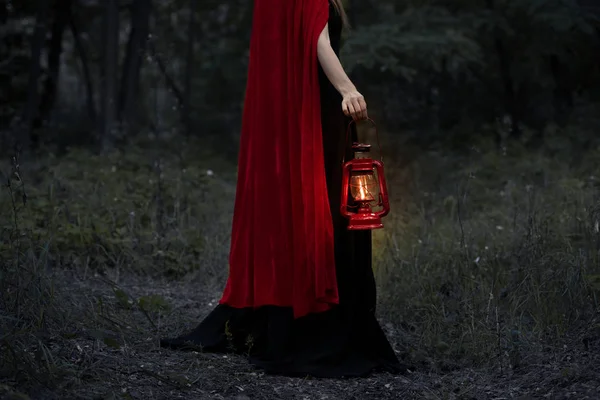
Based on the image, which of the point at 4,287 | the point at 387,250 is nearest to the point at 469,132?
the point at 387,250

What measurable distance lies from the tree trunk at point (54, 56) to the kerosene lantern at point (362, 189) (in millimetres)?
9547

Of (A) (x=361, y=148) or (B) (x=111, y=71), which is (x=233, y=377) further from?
(B) (x=111, y=71)

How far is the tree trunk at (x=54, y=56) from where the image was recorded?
12328mm

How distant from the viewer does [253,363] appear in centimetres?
389

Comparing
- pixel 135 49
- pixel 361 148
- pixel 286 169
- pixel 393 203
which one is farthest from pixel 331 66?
pixel 135 49

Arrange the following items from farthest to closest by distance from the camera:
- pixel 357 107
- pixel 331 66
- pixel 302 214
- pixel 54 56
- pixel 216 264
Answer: pixel 54 56
pixel 216 264
pixel 302 214
pixel 331 66
pixel 357 107

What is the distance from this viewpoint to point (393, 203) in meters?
7.53

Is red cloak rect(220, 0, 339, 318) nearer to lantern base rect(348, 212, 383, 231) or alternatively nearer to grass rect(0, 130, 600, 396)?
lantern base rect(348, 212, 383, 231)

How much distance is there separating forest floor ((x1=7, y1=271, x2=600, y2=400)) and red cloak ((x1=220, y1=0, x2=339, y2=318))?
1.26 feet

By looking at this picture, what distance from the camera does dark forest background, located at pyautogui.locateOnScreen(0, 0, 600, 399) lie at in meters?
3.75

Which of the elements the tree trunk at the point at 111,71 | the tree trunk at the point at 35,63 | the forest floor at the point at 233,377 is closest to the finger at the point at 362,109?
the forest floor at the point at 233,377

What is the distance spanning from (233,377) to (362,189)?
1041 millimetres

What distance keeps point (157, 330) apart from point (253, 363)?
2.39 ft

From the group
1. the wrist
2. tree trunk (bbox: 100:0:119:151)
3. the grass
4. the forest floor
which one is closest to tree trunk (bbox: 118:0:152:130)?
tree trunk (bbox: 100:0:119:151)
